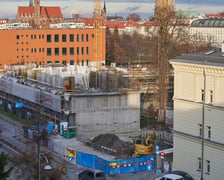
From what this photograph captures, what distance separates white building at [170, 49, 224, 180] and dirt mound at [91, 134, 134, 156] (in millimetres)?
3954

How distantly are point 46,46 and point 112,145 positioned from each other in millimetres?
35996

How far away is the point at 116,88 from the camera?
31.2 m

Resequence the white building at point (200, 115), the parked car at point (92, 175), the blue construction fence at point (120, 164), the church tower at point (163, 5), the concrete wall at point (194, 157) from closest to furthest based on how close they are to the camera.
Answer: the white building at point (200, 115)
the concrete wall at point (194, 157)
the parked car at point (92, 175)
the blue construction fence at point (120, 164)
the church tower at point (163, 5)

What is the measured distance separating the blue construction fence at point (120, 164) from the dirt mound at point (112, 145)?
1.54 m

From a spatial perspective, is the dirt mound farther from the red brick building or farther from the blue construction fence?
the red brick building

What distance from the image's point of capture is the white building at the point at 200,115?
1906cm

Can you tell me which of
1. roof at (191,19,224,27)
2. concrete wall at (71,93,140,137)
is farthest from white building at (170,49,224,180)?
roof at (191,19,224,27)

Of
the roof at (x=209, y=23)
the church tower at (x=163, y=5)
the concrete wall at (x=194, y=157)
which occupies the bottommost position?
the concrete wall at (x=194, y=157)

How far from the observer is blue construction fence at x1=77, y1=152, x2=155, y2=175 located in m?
22.2

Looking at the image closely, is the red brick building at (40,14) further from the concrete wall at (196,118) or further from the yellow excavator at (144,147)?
the concrete wall at (196,118)

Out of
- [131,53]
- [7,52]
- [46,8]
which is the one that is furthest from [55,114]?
[46,8]

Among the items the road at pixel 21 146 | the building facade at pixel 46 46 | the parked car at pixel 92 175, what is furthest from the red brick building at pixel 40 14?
the parked car at pixel 92 175

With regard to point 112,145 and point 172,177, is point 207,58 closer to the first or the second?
point 172,177

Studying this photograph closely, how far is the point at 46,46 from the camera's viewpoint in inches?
2363
